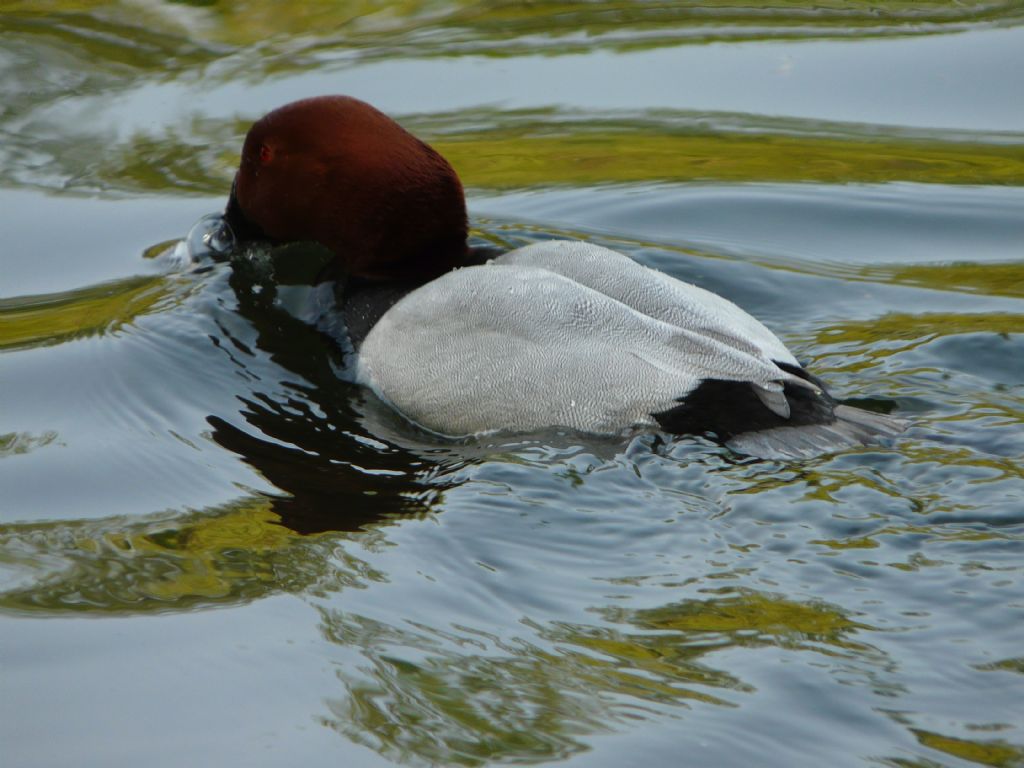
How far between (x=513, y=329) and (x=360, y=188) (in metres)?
1.15

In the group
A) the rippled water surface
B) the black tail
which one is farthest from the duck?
the rippled water surface

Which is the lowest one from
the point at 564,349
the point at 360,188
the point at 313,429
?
the point at 313,429

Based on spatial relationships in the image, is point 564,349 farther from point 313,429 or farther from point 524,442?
point 313,429

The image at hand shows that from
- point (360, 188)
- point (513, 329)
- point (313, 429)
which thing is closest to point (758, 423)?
point (513, 329)

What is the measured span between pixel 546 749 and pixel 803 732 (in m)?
0.58

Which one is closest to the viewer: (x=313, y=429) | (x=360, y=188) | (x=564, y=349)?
(x=564, y=349)

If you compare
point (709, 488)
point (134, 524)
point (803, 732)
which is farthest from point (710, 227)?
point (803, 732)

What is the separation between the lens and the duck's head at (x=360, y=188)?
17.6 feet

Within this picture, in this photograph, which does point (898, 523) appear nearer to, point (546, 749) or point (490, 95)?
point (546, 749)

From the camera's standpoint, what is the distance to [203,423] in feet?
16.3

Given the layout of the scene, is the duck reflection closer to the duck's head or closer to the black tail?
the duck's head

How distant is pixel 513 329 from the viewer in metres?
4.66

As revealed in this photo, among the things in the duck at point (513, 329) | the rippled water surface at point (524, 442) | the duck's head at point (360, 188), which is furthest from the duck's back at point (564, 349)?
the duck's head at point (360, 188)

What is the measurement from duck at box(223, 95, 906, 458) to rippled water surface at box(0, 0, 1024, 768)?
0.40ft
